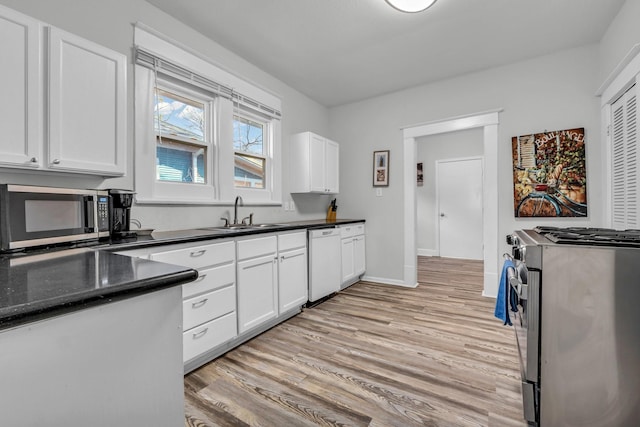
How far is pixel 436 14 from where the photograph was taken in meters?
2.41

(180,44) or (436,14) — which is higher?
(436,14)

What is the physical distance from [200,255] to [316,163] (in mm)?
2199

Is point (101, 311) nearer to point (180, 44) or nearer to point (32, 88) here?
point (32, 88)

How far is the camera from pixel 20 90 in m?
1.46

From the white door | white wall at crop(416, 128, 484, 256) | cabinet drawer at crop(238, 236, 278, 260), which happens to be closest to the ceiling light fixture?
cabinet drawer at crop(238, 236, 278, 260)

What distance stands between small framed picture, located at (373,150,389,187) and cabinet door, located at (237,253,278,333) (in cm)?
213

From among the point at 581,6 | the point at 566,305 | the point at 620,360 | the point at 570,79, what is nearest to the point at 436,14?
the point at 581,6

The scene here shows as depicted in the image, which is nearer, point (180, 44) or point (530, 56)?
point (180, 44)

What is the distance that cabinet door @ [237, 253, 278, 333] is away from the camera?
2.29m

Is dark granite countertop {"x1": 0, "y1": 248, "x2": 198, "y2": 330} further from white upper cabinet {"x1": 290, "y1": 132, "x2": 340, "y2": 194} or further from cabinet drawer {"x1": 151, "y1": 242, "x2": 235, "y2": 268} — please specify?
white upper cabinet {"x1": 290, "y1": 132, "x2": 340, "y2": 194}

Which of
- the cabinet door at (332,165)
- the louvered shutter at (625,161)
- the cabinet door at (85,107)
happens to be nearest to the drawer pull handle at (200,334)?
the cabinet door at (85,107)

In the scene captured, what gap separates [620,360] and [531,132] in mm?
2666

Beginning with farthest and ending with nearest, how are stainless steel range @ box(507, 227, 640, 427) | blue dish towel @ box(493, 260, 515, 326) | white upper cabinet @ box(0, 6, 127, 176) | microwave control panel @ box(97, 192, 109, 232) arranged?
blue dish towel @ box(493, 260, 515, 326), microwave control panel @ box(97, 192, 109, 232), white upper cabinet @ box(0, 6, 127, 176), stainless steel range @ box(507, 227, 640, 427)

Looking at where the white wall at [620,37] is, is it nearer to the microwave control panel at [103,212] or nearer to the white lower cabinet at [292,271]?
the white lower cabinet at [292,271]
